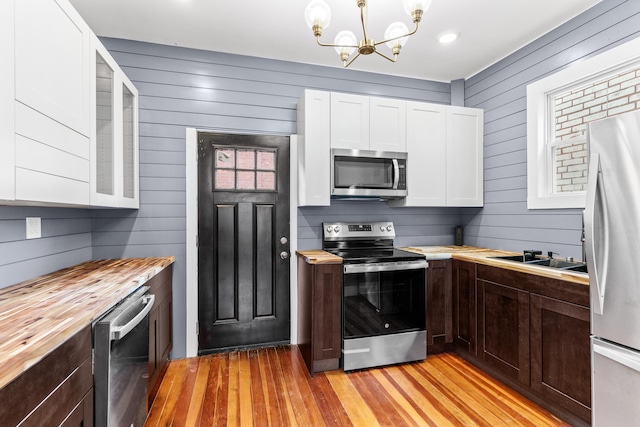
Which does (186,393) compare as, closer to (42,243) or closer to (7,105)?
(42,243)

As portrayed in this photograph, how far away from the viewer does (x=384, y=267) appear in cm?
272

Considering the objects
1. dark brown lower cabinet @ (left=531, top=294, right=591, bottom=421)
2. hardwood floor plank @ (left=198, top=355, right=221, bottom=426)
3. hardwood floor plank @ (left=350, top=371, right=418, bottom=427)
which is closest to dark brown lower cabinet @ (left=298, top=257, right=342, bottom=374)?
hardwood floor plank @ (left=350, top=371, right=418, bottom=427)

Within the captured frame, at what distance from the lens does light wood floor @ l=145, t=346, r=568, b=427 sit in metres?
2.02

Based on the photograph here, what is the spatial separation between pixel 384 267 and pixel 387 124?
4.52 ft

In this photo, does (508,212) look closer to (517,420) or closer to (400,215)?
(400,215)

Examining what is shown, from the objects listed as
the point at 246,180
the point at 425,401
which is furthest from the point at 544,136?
the point at 246,180

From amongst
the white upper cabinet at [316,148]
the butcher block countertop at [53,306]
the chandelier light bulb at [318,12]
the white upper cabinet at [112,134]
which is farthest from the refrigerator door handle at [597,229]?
the white upper cabinet at [112,134]

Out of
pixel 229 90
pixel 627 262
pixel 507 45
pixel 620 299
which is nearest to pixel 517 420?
pixel 620 299

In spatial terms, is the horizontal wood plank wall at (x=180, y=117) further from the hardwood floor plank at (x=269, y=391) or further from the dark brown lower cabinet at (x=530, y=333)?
the dark brown lower cabinet at (x=530, y=333)

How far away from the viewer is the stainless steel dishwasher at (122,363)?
129cm

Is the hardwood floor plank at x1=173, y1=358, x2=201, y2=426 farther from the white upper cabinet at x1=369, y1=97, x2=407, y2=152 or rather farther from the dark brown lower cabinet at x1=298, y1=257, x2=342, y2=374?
the white upper cabinet at x1=369, y1=97, x2=407, y2=152

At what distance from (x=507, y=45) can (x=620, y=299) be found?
2.44 meters

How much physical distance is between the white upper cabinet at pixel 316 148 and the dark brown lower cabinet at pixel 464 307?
1357mm

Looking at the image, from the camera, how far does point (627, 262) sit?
1.52 meters
